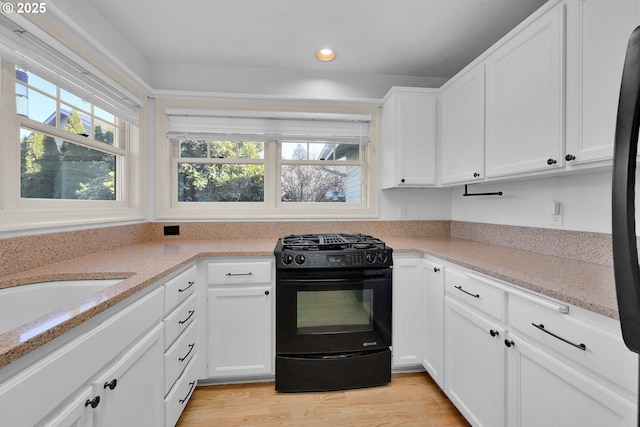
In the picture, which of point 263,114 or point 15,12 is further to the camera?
point 263,114

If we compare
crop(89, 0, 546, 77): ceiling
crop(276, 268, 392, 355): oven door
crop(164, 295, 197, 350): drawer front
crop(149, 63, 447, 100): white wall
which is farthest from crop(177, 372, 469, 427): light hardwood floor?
crop(89, 0, 546, 77): ceiling

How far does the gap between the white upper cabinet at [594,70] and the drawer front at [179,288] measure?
6.59 ft

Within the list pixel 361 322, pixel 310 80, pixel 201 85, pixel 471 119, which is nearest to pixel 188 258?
pixel 361 322

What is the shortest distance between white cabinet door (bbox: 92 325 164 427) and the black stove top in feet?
2.63

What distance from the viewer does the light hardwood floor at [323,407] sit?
65.9 inches

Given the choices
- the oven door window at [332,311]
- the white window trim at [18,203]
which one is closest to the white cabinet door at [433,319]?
the oven door window at [332,311]

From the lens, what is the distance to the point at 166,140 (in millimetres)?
2516

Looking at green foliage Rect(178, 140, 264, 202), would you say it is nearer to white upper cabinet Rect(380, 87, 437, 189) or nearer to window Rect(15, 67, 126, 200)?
window Rect(15, 67, 126, 200)

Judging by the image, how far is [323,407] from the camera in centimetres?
179

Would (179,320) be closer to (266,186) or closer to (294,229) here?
(294,229)

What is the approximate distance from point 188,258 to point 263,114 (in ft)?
4.67

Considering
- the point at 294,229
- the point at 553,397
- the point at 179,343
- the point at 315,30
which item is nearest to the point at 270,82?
the point at 315,30

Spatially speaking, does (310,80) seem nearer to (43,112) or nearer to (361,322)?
(43,112)

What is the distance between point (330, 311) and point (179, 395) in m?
0.96
